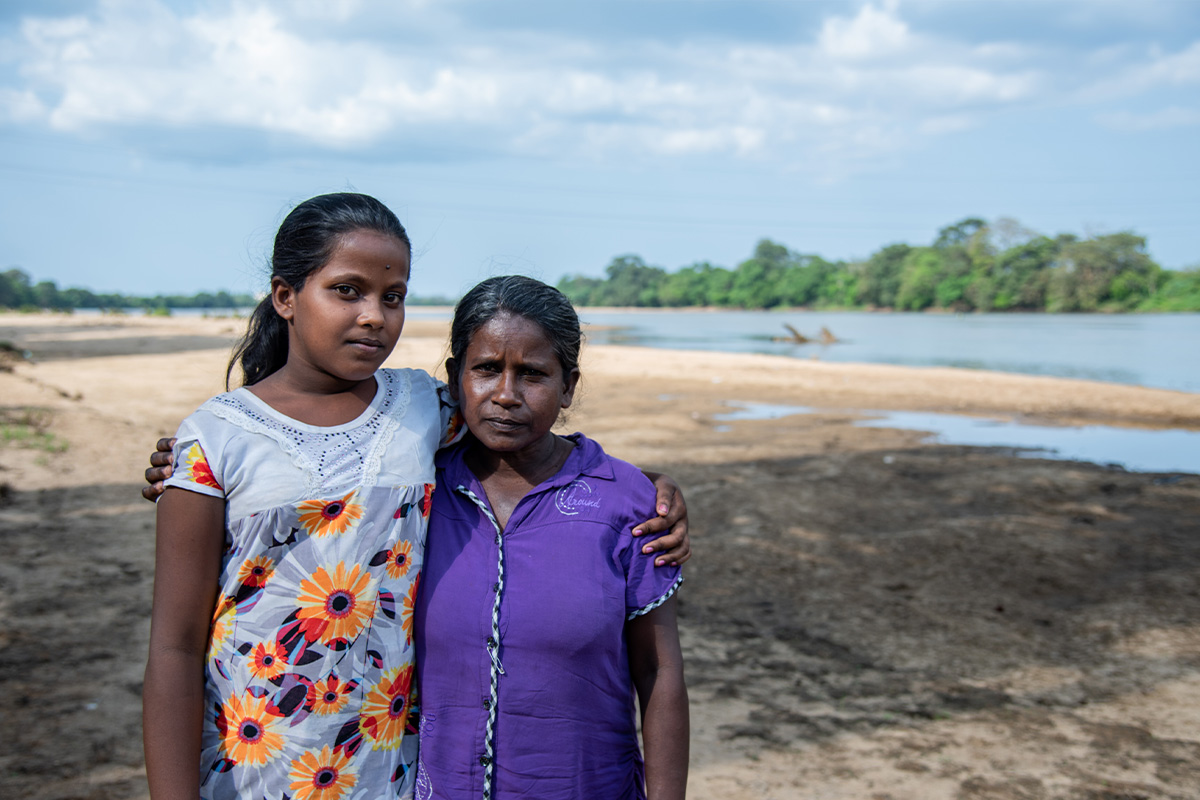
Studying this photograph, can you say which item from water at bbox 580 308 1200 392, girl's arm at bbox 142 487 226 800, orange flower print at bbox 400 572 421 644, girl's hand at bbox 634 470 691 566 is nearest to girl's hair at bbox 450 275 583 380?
girl's hand at bbox 634 470 691 566

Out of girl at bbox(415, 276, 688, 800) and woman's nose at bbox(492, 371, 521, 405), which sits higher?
woman's nose at bbox(492, 371, 521, 405)

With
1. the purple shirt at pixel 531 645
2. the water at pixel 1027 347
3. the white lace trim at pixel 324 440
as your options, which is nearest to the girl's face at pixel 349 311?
the white lace trim at pixel 324 440

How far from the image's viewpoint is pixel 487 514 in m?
1.58

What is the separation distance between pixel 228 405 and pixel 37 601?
4343 millimetres

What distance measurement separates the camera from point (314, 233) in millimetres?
1533

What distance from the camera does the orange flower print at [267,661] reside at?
1404 mm

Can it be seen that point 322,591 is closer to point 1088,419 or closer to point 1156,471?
point 1156,471

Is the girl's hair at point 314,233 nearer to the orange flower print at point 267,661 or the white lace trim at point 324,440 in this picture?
the white lace trim at point 324,440

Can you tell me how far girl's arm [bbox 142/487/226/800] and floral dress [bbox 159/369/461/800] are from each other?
29mm

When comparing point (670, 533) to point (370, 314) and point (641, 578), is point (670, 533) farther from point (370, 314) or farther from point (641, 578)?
point (370, 314)

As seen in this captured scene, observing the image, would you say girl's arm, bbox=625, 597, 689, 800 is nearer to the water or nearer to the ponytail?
the ponytail

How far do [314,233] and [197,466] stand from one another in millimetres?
470

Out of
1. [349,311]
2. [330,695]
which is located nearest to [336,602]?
[330,695]

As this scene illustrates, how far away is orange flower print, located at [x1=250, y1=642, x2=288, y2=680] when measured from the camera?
55.3 inches
